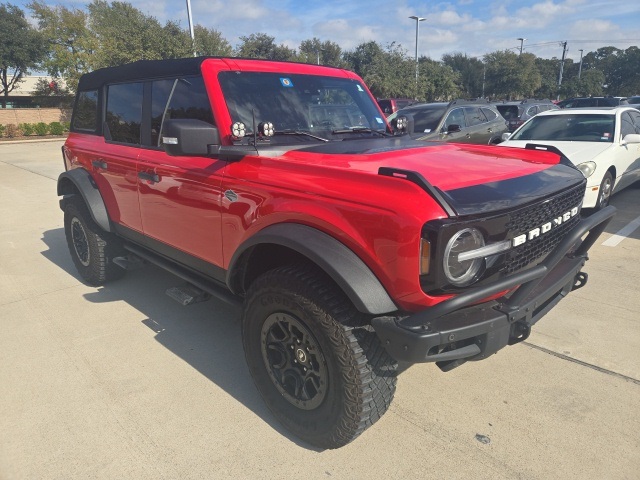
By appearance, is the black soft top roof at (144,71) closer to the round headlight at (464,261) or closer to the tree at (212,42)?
the round headlight at (464,261)

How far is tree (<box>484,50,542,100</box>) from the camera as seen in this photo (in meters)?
40.4

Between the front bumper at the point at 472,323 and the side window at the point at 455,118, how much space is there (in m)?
7.59

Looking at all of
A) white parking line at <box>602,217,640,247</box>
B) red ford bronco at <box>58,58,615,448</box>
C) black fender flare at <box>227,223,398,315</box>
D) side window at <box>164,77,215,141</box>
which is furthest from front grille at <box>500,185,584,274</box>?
white parking line at <box>602,217,640,247</box>

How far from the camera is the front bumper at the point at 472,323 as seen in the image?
6.07ft

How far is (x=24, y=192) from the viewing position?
9672mm

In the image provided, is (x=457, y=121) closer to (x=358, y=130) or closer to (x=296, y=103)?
(x=358, y=130)

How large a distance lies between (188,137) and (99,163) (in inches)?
77.8

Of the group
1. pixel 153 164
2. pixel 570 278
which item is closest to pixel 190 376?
pixel 153 164

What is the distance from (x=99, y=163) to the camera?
13.2ft

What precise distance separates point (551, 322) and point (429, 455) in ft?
6.15

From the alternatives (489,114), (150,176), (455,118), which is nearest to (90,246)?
(150,176)

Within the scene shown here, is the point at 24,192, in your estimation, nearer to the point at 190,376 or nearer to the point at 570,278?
the point at 190,376

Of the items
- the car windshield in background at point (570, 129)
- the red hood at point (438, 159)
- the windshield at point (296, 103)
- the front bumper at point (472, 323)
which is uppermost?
the windshield at point (296, 103)

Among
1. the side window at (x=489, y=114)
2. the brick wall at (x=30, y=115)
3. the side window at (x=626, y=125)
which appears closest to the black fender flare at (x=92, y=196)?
the side window at (x=626, y=125)
